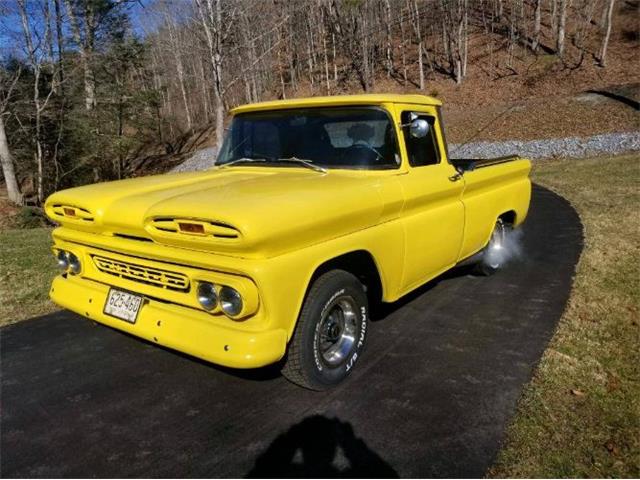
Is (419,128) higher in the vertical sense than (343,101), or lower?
lower

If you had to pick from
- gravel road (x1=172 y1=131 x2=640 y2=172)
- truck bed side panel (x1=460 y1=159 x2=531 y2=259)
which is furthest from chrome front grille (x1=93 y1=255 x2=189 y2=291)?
gravel road (x1=172 y1=131 x2=640 y2=172)

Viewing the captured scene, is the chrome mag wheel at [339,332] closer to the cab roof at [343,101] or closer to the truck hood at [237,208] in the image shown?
the truck hood at [237,208]

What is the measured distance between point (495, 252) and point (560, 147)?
573 inches

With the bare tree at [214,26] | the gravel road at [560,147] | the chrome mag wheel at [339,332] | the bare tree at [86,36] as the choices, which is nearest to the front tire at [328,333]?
the chrome mag wheel at [339,332]

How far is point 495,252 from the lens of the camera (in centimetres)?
580

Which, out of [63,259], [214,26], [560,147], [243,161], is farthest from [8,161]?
[560,147]

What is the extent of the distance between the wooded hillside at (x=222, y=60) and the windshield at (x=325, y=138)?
16613mm

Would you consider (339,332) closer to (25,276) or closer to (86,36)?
(25,276)

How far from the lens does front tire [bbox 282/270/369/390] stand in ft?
10.2

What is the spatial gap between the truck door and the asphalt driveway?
24.2 inches

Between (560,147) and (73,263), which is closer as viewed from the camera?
(73,263)

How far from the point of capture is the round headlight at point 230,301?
2.83 metres

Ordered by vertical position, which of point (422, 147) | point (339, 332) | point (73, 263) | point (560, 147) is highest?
point (422, 147)

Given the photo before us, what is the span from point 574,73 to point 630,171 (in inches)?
Answer: 649
